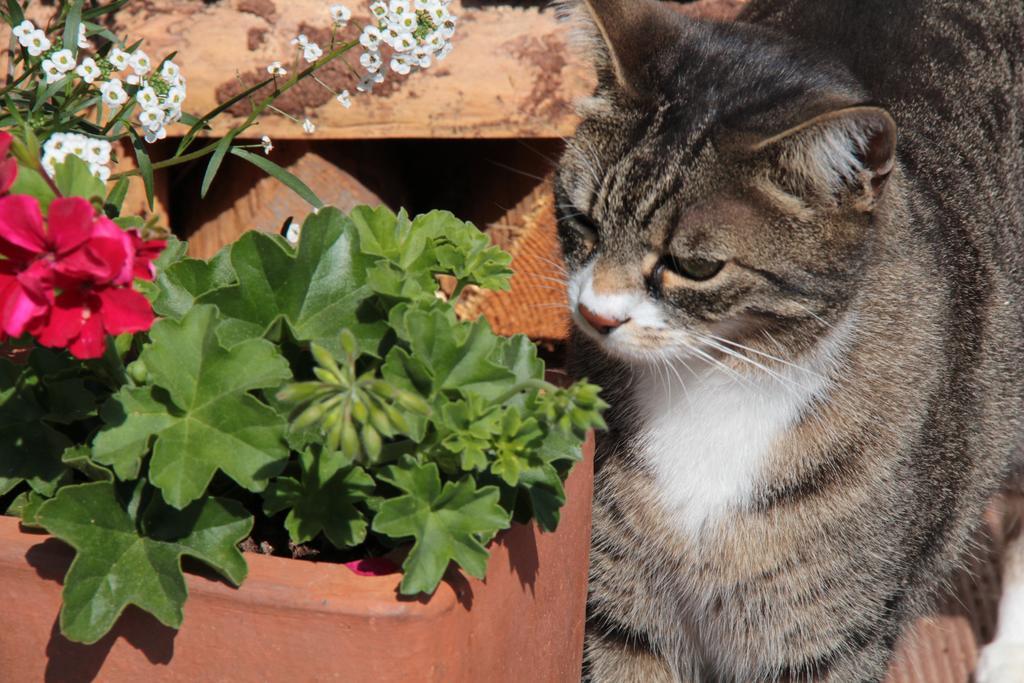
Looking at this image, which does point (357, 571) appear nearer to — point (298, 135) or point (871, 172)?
point (871, 172)

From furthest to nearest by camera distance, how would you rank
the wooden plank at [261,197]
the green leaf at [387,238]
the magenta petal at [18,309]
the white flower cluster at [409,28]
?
1. the wooden plank at [261,197]
2. the white flower cluster at [409,28]
3. the green leaf at [387,238]
4. the magenta petal at [18,309]

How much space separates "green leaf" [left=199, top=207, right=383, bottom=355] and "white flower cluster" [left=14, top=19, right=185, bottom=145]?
0.35 m

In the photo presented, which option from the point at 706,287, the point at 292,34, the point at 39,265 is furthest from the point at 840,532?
the point at 292,34

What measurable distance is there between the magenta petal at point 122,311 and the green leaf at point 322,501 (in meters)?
0.24

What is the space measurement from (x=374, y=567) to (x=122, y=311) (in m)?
0.37

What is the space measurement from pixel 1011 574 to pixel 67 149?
2.09 m

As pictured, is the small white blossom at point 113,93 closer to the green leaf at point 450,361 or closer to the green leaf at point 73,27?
the green leaf at point 73,27

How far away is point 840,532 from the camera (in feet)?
5.31

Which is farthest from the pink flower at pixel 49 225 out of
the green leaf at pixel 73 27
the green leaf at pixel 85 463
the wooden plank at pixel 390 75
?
the wooden plank at pixel 390 75

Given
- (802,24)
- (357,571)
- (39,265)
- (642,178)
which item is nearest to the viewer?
(39,265)

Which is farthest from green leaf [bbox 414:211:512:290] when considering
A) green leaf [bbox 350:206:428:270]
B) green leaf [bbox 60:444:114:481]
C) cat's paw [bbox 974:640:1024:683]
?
cat's paw [bbox 974:640:1024:683]

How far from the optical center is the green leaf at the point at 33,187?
104 cm

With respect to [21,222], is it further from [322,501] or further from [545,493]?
[545,493]

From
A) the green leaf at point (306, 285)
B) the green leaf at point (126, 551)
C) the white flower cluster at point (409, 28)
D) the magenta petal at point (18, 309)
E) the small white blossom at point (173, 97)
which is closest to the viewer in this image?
the magenta petal at point (18, 309)
